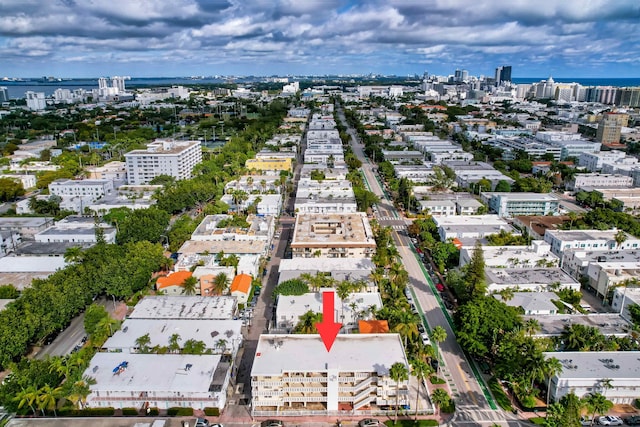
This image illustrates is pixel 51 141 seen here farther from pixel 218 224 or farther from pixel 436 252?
pixel 436 252

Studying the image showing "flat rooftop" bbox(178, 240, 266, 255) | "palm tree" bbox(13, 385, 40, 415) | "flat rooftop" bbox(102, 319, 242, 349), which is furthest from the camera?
"flat rooftop" bbox(178, 240, 266, 255)

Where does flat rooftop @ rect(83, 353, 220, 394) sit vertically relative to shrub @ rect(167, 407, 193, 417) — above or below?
above

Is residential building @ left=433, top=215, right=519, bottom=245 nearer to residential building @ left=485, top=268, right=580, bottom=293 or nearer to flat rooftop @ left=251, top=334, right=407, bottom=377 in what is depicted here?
residential building @ left=485, top=268, right=580, bottom=293

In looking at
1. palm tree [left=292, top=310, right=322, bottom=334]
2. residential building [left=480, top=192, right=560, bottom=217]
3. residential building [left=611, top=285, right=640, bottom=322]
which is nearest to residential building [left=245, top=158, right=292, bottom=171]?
residential building [left=480, top=192, right=560, bottom=217]

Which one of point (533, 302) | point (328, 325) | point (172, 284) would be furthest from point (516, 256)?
point (172, 284)

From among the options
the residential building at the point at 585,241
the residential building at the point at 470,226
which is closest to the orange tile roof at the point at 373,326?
the residential building at the point at 470,226

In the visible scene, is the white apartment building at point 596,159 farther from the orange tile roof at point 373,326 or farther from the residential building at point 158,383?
the residential building at point 158,383

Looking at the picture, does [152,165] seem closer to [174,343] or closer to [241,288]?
[241,288]
